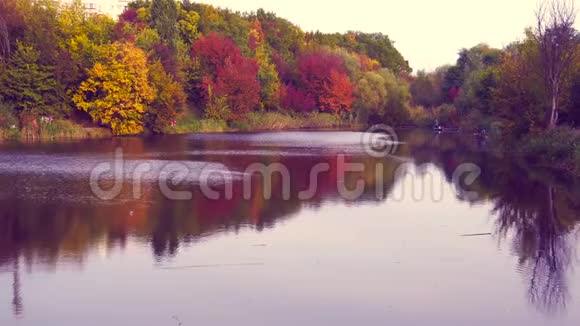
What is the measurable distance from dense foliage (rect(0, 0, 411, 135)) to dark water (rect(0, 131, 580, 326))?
20276mm

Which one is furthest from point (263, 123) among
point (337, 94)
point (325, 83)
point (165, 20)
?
point (165, 20)

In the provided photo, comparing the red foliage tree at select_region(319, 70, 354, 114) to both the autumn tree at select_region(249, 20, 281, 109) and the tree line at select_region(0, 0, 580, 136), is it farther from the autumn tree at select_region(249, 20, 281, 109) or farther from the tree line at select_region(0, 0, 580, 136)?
the autumn tree at select_region(249, 20, 281, 109)

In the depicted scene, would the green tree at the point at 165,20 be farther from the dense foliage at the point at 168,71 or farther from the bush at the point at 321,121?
the bush at the point at 321,121

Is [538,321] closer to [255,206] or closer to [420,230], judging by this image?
[420,230]

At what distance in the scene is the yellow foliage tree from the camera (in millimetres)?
41750

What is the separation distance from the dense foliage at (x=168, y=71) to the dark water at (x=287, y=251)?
20.3 metres

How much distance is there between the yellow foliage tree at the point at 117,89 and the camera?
41750 mm

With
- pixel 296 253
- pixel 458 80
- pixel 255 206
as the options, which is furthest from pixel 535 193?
pixel 458 80

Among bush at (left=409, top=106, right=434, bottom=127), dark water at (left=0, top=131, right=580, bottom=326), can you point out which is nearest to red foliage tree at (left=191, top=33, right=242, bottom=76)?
bush at (left=409, top=106, right=434, bottom=127)

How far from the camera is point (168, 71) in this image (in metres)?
48.8

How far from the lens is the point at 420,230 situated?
13781 millimetres

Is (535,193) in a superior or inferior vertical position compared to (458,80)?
inferior

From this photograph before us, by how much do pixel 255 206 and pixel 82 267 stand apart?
6.47m

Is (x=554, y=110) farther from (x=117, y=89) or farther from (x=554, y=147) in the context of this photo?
(x=117, y=89)
